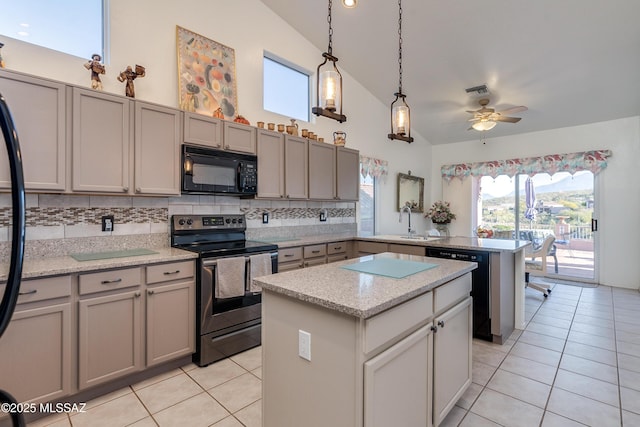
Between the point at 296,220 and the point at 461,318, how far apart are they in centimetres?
264

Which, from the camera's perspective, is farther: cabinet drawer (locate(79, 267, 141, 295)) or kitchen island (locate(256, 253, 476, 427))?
cabinet drawer (locate(79, 267, 141, 295))

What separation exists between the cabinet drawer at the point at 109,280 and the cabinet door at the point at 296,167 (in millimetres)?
1861

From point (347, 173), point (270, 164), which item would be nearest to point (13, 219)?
point (270, 164)

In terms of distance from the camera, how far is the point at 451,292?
1.88m

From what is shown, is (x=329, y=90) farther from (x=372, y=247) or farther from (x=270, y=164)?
(x=372, y=247)

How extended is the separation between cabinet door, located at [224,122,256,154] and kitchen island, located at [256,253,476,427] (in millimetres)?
1874

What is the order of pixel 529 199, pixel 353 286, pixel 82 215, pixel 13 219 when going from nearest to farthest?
pixel 13 219 < pixel 353 286 < pixel 82 215 < pixel 529 199

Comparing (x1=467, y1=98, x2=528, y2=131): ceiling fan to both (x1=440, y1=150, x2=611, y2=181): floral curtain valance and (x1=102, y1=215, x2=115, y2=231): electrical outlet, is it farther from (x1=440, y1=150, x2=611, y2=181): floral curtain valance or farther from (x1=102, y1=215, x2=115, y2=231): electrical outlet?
(x1=102, y1=215, x2=115, y2=231): electrical outlet

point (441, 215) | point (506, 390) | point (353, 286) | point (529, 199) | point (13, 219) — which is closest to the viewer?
point (13, 219)

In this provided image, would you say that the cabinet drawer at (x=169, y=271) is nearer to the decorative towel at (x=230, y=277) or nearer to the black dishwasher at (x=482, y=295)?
the decorative towel at (x=230, y=277)

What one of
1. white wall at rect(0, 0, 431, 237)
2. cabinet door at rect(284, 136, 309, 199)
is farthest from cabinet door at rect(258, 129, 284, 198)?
white wall at rect(0, 0, 431, 237)

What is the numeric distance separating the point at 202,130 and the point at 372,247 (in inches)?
93.4

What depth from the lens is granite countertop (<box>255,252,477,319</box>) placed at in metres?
1.28

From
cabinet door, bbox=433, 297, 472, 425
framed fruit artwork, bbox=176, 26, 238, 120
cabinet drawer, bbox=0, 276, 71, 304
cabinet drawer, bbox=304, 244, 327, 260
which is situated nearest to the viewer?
cabinet door, bbox=433, 297, 472, 425
